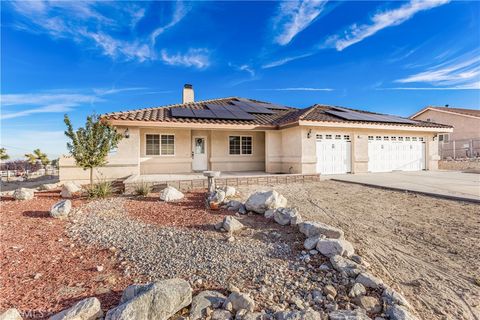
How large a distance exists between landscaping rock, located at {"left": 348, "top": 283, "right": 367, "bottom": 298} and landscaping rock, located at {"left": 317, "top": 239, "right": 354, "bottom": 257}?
0.70m

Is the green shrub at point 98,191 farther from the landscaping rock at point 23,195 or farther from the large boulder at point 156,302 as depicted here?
the large boulder at point 156,302

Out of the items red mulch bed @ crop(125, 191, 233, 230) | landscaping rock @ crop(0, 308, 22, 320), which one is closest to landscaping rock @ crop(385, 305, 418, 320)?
red mulch bed @ crop(125, 191, 233, 230)

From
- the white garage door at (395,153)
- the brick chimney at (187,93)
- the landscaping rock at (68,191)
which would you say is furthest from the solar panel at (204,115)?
the white garage door at (395,153)

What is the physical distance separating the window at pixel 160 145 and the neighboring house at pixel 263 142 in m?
0.05

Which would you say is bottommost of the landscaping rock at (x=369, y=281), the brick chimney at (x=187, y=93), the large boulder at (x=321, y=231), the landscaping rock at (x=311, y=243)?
the landscaping rock at (x=369, y=281)

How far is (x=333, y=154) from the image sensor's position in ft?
43.0

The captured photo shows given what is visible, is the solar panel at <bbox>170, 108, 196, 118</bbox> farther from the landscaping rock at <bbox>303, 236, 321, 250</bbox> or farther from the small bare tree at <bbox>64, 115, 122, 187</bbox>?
the landscaping rock at <bbox>303, 236, 321, 250</bbox>

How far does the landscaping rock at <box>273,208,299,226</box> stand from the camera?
472 centimetres

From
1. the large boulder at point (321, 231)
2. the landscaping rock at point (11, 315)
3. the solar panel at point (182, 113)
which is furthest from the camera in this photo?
the solar panel at point (182, 113)

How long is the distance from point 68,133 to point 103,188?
2329mm

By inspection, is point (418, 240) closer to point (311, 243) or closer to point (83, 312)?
point (311, 243)

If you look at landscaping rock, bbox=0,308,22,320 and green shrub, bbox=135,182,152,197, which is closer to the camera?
landscaping rock, bbox=0,308,22,320

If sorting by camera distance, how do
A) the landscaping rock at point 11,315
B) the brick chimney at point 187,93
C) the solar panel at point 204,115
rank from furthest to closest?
the brick chimney at point 187,93, the solar panel at point 204,115, the landscaping rock at point 11,315

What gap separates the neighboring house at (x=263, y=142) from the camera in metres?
11.5
